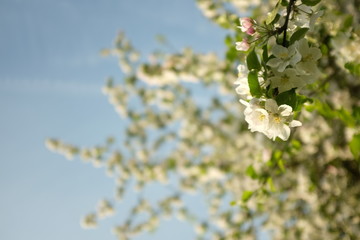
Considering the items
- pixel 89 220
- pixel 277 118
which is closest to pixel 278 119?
pixel 277 118

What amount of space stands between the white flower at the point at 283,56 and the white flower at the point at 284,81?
0.02 m

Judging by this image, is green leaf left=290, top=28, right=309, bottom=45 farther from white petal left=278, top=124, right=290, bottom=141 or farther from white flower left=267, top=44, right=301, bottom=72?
white petal left=278, top=124, right=290, bottom=141

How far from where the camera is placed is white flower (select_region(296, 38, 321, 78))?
0.84 m

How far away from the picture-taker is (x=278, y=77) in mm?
805

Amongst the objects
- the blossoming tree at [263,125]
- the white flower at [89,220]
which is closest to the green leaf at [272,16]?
the blossoming tree at [263,125]

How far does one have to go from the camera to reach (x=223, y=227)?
5.95 m

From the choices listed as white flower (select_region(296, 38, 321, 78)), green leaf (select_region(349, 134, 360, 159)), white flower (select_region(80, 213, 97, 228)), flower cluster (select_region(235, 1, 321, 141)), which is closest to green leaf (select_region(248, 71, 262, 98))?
flower cluster (select_region(235, 1, 321, 141))

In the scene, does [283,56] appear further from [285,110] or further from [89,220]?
[89,220]

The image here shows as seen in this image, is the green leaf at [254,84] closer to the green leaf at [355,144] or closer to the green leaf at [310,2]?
the green leaf at [310,2]

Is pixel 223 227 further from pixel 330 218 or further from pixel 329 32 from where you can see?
pixel 329 32

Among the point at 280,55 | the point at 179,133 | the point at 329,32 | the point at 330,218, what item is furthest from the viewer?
the point at 179,133

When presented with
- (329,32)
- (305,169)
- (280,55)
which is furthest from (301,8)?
(305,169)

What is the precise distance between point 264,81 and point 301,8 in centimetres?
25

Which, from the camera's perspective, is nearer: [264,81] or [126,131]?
[264,81]
